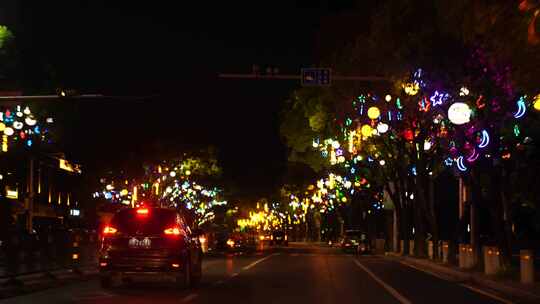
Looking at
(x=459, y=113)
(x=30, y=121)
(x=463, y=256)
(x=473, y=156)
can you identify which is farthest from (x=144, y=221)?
(x=30, y=121)

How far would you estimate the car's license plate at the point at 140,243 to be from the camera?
20688 millimetres

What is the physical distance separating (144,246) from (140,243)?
12cm

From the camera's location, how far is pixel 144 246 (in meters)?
20.7

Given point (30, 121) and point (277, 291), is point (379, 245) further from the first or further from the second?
point (277, 291)

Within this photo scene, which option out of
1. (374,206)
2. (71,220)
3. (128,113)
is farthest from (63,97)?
(71,220)


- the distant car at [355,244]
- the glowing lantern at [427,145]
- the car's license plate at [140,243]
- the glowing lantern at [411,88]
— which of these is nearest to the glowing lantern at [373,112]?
the glowing lantern at [411,88]

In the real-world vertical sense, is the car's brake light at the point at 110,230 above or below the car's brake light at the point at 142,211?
below

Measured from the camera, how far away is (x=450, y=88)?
2870 centimetres

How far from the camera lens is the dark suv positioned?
20672 mm

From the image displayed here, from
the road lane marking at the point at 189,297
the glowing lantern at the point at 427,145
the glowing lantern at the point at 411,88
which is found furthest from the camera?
the glowing lantern at the point at 427,145

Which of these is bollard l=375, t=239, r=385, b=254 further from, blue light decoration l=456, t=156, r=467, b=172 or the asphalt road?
the asphalt road

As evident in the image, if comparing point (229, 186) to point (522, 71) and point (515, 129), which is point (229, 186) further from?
point (522, 71)

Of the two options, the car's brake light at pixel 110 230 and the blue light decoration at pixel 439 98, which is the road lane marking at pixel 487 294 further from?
the car's brake light at pixel 110 230

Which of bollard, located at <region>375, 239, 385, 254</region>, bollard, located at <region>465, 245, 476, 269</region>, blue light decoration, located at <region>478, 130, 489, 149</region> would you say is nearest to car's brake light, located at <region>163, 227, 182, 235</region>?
blue light decoration, located at <region>478, 130, 489, 149</region>
